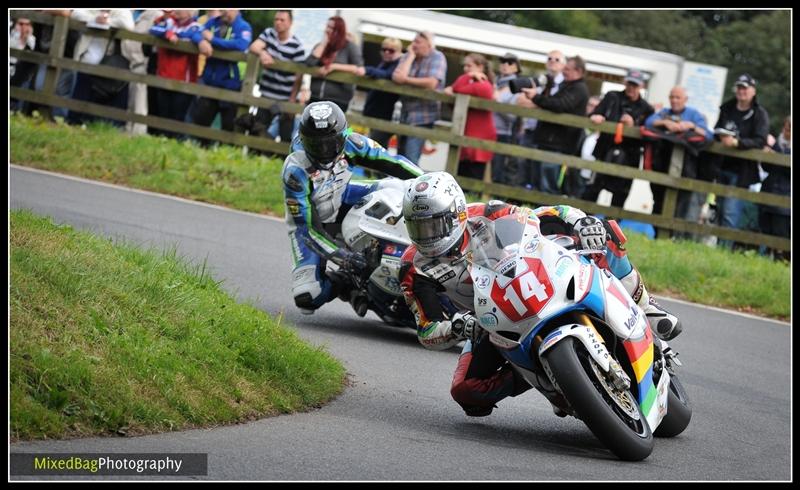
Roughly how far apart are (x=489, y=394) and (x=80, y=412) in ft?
7.86

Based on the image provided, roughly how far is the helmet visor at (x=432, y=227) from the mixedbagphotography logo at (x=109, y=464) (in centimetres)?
189

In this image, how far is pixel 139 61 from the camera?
1788 centimetres

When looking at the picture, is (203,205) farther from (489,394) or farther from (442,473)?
(442,473)

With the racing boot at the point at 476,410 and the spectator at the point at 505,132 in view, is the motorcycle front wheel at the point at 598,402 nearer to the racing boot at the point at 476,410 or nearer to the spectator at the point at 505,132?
the racing boot at the point at 476,410

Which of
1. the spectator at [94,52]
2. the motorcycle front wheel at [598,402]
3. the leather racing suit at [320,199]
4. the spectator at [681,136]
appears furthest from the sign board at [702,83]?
the motorcycle front wheel at [598,402]

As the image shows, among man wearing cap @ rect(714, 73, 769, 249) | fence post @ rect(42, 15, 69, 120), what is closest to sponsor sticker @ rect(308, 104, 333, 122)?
man wearing cap @ rect(714, 73, 769, 249)

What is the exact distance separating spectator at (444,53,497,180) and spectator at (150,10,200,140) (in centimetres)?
356

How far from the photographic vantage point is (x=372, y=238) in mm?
9641

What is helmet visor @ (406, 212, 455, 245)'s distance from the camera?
22.5ft

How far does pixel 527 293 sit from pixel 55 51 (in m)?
12.9

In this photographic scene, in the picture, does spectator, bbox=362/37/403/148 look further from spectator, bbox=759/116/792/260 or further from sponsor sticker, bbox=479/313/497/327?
sponsor sticker, bbox=479/313/497/327

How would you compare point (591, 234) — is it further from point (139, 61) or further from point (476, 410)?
point (139, 61)

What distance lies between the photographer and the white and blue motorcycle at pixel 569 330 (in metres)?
6.29

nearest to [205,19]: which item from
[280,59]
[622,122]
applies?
[280,59]
